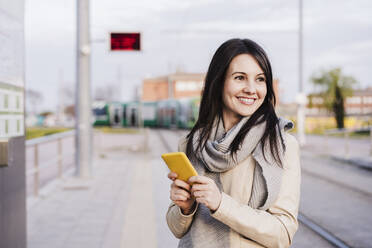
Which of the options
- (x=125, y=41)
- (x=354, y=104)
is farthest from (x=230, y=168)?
(x=354, y=104)

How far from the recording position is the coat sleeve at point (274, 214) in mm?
1547

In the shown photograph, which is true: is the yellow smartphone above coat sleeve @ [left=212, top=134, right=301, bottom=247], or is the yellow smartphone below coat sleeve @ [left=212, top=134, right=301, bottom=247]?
above

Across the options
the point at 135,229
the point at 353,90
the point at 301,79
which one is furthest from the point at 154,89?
the point at 135,229

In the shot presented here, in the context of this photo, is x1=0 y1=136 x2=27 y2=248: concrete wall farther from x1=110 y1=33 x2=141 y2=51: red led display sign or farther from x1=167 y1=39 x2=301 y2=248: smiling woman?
x1=110 y1=33 x2=141 y2=51: red led display sign

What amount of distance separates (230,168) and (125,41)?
797cm

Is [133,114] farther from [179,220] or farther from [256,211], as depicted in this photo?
[256,211]

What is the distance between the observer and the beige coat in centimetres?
155

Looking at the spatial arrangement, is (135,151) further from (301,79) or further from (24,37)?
(24,37)

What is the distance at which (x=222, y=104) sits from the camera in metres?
1.88

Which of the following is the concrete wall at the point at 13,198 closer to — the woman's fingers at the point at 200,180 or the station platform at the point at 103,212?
the station platform at the point at 103,212

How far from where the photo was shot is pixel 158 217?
636 centimetres

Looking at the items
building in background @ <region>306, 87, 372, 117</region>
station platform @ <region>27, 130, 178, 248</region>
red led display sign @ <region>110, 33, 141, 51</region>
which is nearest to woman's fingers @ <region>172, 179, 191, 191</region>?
station platform @ <region>27, 130, 178, 248</region>

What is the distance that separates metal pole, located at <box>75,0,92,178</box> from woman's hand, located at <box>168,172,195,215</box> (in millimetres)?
8243

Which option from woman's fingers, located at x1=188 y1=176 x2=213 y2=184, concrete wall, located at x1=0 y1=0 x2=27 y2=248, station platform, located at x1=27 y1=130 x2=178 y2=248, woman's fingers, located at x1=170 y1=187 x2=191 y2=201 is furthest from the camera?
station platform, located at x1=27 y1=130 x2=178 y2=248
